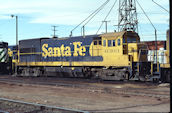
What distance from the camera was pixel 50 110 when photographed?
8461mm

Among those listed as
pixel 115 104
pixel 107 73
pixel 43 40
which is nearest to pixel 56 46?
pixel 43 40

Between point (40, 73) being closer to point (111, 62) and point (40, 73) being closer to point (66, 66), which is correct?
point (66, 66)

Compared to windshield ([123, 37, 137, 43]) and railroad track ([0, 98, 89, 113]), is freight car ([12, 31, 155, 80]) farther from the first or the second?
railroad track ([0, 98, 89, 113])

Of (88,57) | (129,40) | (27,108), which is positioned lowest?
(27,108)

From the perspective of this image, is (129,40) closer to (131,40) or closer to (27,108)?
(131,40)

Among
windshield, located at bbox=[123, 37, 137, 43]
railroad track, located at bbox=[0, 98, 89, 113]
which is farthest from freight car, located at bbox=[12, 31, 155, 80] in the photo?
railroad track, located at bbox=[0, 98, 89, 113]

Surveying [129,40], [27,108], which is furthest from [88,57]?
[27,108]

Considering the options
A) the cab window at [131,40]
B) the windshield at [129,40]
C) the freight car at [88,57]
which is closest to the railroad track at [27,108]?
the freight car at [88,57]

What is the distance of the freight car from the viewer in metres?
17.5

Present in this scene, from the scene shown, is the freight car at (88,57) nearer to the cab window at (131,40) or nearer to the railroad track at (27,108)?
the cab window at (131,40)

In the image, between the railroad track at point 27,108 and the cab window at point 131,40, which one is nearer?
the railroad track at point 27,108

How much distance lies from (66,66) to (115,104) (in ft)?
40.8

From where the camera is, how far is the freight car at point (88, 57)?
1750 centimetres

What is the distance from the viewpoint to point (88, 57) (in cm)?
1983
